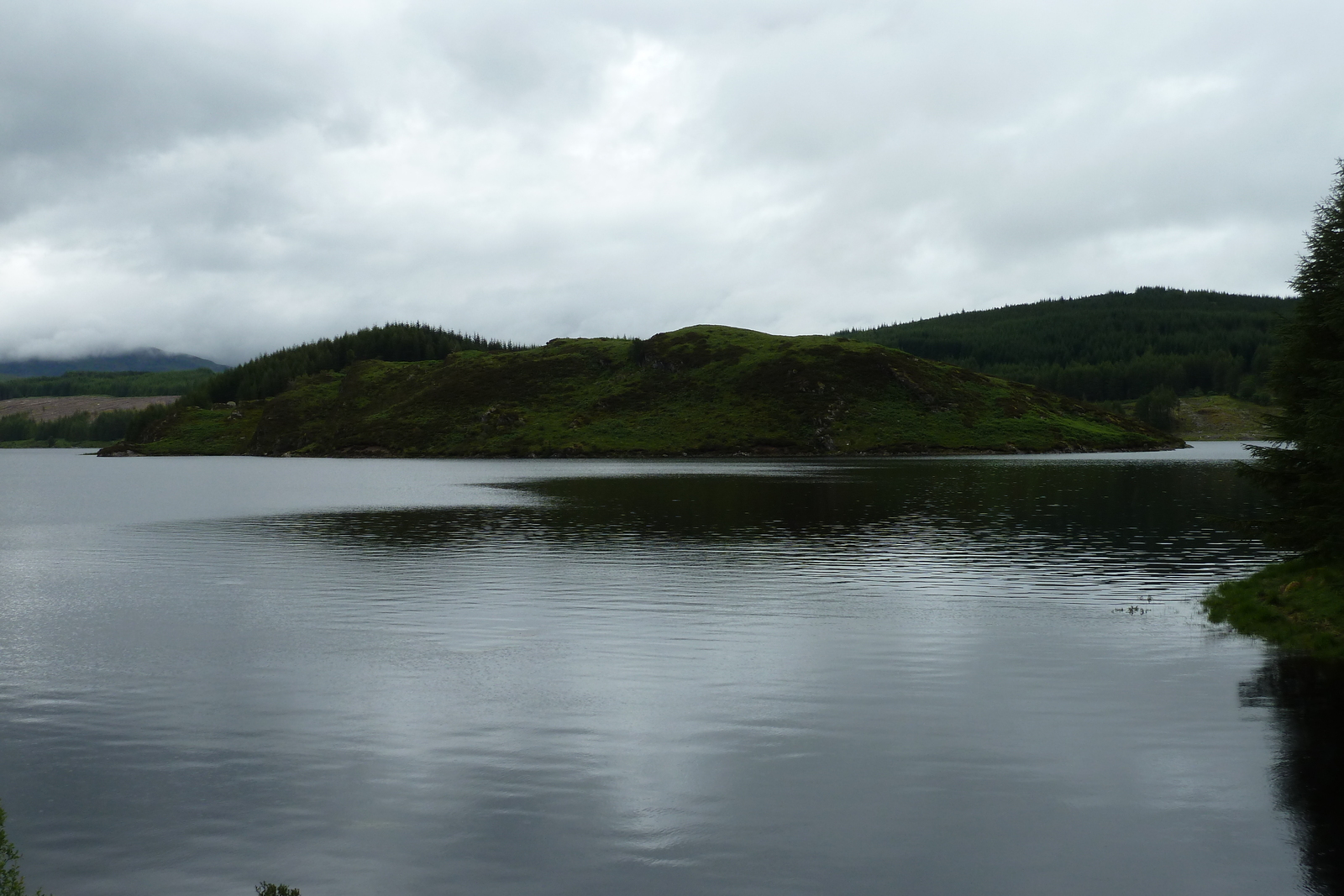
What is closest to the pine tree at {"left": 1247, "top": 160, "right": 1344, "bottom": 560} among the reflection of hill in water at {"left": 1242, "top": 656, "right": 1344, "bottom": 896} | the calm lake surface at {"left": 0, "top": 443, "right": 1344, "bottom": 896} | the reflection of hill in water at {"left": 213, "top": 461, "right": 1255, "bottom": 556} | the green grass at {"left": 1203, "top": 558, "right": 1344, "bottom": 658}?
the green grass at {"left": 1203, "top": 558, "right": 1344, "bottom": 658}

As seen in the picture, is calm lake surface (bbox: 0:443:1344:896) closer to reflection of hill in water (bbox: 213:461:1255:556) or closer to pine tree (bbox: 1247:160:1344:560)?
pine tree (bbox: 1247:160:1344:560)

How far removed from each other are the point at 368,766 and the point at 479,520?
55906mm

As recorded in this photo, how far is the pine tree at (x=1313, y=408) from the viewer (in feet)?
108

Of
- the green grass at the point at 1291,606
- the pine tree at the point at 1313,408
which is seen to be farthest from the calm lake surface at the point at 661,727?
the pine tree at the point at 1313,408

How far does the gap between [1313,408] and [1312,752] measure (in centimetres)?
1815

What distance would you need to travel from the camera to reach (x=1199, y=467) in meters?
145

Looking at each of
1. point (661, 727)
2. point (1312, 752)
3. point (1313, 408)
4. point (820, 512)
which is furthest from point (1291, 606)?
point (820, 512)

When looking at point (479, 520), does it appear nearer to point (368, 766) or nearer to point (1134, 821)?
point (368, 766)

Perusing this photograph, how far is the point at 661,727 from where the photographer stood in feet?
71.3

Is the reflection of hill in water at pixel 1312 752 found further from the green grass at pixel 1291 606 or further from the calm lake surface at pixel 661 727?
the green grass at pixel 1291 606

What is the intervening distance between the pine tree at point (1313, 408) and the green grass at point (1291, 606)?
1185mm

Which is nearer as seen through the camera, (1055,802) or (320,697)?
(1055,802)

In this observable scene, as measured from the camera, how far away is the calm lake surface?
1501cm

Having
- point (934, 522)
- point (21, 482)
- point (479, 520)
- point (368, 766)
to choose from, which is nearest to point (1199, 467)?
point (934, 522)
